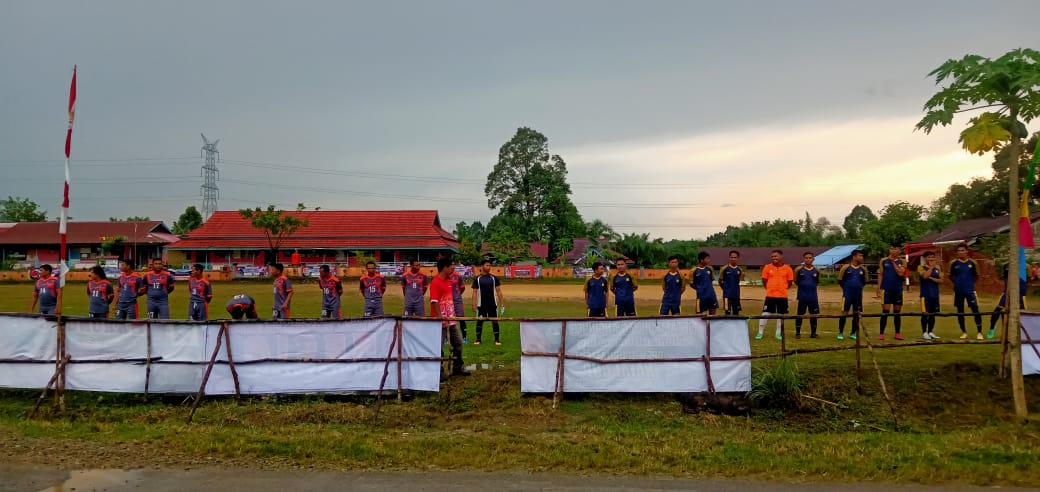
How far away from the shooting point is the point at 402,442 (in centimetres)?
729

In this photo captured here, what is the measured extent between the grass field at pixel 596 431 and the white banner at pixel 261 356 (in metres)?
0.28

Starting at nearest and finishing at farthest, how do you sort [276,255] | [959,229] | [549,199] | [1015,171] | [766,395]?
[1015,171] < [766,395] < [959,229] < [276,255] < [549,199]

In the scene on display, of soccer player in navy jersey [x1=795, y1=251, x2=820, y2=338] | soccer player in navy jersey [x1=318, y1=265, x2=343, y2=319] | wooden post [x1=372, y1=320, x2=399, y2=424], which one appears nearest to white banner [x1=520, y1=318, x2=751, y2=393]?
wooden post [x1=372, y1=320, x2=399, y2=424]

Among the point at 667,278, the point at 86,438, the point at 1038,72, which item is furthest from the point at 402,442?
the point at 1038,72

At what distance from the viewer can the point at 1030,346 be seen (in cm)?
922

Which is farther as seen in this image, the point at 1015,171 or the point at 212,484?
the point at 1015,171

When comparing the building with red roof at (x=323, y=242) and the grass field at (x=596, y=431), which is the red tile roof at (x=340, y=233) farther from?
the grass field at (x=596, y=431)

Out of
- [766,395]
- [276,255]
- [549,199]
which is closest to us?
[766,395]

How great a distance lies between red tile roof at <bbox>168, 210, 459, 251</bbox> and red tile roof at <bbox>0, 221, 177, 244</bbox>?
9.68 meters

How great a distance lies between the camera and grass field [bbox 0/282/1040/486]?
6.56m

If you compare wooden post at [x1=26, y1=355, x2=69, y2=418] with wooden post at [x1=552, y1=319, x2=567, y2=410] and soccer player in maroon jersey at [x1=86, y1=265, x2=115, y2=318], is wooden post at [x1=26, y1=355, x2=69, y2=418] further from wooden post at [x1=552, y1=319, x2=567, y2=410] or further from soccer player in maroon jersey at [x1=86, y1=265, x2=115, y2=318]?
wooden post at [x1=552, y1=319, x2=567, y2=410]

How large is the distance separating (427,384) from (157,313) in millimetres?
6630

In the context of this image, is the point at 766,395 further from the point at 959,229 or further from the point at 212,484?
the point at 959,229

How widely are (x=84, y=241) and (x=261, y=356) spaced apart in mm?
61556
